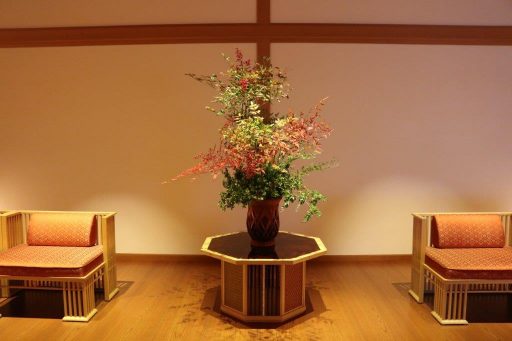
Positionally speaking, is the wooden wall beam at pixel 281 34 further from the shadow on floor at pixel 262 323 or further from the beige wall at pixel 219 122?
the shadow on floor at pixel 262 323

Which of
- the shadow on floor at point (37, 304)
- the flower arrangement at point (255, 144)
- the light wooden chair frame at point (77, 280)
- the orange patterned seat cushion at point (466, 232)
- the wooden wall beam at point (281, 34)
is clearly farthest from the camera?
the wooden wall beam at point (281, 34)

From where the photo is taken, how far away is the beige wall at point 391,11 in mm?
4219

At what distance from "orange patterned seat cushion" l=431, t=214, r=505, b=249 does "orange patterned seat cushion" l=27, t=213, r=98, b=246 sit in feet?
9.58

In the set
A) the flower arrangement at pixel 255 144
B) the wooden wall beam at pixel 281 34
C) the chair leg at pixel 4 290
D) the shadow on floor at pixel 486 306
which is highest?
the wooden wall beam at pixel 281 34

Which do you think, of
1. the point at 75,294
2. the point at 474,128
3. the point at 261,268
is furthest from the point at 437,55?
the point at 75,294

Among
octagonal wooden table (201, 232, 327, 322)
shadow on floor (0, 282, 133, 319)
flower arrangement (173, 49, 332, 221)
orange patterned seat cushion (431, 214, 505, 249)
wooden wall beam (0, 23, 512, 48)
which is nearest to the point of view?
flower arrangement (173, 49, 332, 221)

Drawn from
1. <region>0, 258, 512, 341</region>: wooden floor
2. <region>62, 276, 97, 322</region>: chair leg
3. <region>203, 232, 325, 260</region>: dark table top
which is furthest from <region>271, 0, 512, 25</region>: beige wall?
<region>62, 276, 97, 322</region>: chair leg

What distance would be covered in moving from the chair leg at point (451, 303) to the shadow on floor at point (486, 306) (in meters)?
0.11

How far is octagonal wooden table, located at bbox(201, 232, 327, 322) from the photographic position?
2.99 meters

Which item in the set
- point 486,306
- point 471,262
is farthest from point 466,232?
point 486,306

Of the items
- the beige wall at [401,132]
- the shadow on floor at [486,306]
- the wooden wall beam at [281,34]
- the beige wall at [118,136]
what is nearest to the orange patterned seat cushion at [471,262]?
the shadow on floor at [486,306]

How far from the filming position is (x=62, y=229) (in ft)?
11.4

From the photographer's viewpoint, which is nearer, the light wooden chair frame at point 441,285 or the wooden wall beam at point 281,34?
the light wooden chair frame at point 441,285

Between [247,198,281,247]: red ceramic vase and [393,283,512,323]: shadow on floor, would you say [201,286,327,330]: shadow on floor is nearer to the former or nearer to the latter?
[247,198,281,247]: red ceramic vase
